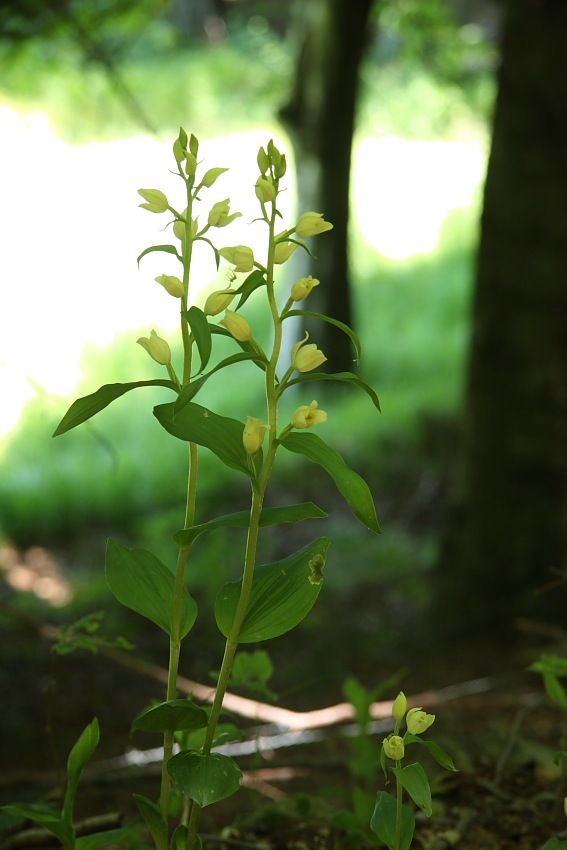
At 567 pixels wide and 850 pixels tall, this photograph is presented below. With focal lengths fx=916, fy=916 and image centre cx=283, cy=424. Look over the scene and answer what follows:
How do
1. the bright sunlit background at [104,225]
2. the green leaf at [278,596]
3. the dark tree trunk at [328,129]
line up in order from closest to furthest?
the green leaf at [278,596] < the dark tree trunk at [328,129] < the bright sunlit background at [104,225]

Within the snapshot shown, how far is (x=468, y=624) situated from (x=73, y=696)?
1561 mm

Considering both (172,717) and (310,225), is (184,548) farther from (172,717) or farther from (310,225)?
(310,225)

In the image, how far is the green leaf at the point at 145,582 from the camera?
1.20 metres

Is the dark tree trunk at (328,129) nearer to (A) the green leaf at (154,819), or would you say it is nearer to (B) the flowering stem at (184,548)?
(B) the flowering stem at (184,548)

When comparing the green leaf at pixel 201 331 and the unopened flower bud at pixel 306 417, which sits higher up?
the green leaf at pixel 201 331

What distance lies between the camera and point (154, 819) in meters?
1.17

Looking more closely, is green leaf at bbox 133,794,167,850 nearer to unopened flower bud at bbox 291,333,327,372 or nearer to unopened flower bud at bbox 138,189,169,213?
unopened flower bud at bbox 291,333,327,372

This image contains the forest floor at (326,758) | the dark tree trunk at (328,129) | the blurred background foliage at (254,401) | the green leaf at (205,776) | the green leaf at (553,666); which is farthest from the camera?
the dark tree trunk at (328,129)

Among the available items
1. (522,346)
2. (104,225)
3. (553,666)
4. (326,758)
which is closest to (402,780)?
(553,666)

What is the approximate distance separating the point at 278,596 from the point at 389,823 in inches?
12.7

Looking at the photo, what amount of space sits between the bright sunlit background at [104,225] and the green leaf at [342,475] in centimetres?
544

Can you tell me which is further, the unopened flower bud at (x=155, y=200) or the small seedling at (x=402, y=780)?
the unopened flower bud at (x=155, y=200)

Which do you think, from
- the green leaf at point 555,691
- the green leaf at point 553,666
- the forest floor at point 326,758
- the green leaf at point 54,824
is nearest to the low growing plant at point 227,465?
the green leaf at point 54,824

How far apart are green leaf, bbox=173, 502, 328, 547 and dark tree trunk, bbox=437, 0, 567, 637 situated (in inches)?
85.6
